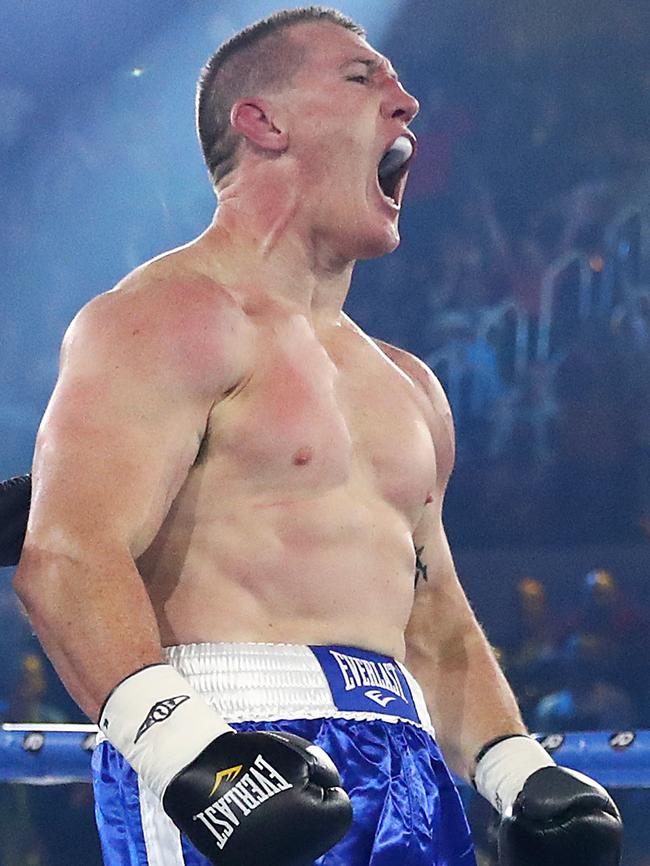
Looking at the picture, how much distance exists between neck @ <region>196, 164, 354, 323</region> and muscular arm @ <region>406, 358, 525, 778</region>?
0.22m

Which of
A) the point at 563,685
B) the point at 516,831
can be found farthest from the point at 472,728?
the point at 563,685

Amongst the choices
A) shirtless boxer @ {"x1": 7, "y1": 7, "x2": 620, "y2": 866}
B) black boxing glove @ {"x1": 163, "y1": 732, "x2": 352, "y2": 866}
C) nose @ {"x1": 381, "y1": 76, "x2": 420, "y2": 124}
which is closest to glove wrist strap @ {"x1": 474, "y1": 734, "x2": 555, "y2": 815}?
shirtless boxer @ {"x1": 7, "y1": 7, "x2": 620, "y2": 866}

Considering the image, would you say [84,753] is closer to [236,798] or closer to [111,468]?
[111,468]

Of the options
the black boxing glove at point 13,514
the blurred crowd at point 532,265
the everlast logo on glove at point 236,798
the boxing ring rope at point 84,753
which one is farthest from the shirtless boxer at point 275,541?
the blurred crowd at point 532,265

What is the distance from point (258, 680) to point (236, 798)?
0.26 m

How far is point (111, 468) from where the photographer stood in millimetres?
1229

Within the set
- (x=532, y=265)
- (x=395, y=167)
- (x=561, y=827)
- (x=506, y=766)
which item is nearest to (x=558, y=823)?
(x=561, y=827)

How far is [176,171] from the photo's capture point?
4168 mm

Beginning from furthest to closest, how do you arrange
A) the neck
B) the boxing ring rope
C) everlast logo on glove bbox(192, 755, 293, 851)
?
→ the boxing ring rope < the neck < everlast logo on glove bbox(192, 755, 293, 851)

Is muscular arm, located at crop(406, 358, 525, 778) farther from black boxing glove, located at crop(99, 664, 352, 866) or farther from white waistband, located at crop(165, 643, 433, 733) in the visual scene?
black boxing glove, located at crop(99, 664, 352, 866)

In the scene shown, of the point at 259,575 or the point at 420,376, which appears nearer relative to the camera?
the point at 259,575

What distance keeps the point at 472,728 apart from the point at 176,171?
2.92m

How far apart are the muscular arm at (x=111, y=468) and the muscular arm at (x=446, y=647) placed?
0.41m

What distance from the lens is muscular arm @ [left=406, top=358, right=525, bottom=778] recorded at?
158 centimetres
